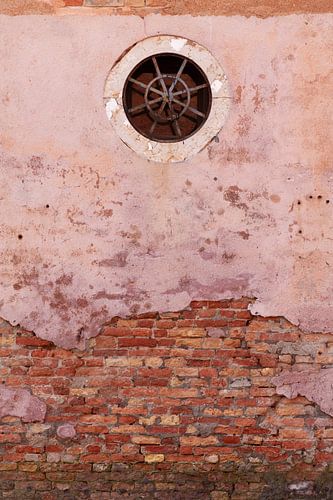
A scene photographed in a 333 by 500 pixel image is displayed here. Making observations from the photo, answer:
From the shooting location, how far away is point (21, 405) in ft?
13.1

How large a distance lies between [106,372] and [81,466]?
2.16 ft

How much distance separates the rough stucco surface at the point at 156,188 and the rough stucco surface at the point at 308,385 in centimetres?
32

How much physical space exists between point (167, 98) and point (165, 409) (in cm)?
204

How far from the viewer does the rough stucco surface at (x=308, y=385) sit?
4016 mm

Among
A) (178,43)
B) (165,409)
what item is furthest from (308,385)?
(178,43)

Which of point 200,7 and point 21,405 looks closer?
point 200,7

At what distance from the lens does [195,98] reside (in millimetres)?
4043

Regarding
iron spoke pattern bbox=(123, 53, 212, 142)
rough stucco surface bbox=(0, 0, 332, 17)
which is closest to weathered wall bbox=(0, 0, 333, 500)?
rough stucco surface bbox=(0, 0, 332, 17)

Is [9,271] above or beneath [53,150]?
beneath

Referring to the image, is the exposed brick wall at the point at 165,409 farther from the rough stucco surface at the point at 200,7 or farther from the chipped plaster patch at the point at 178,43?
the rough stucco surface at the point at 200,7

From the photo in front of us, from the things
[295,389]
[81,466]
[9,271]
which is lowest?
[81,466]

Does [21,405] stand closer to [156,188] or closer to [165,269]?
[165,269]

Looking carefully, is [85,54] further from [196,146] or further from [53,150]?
[196,146]

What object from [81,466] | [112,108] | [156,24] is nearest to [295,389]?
[81,466]
